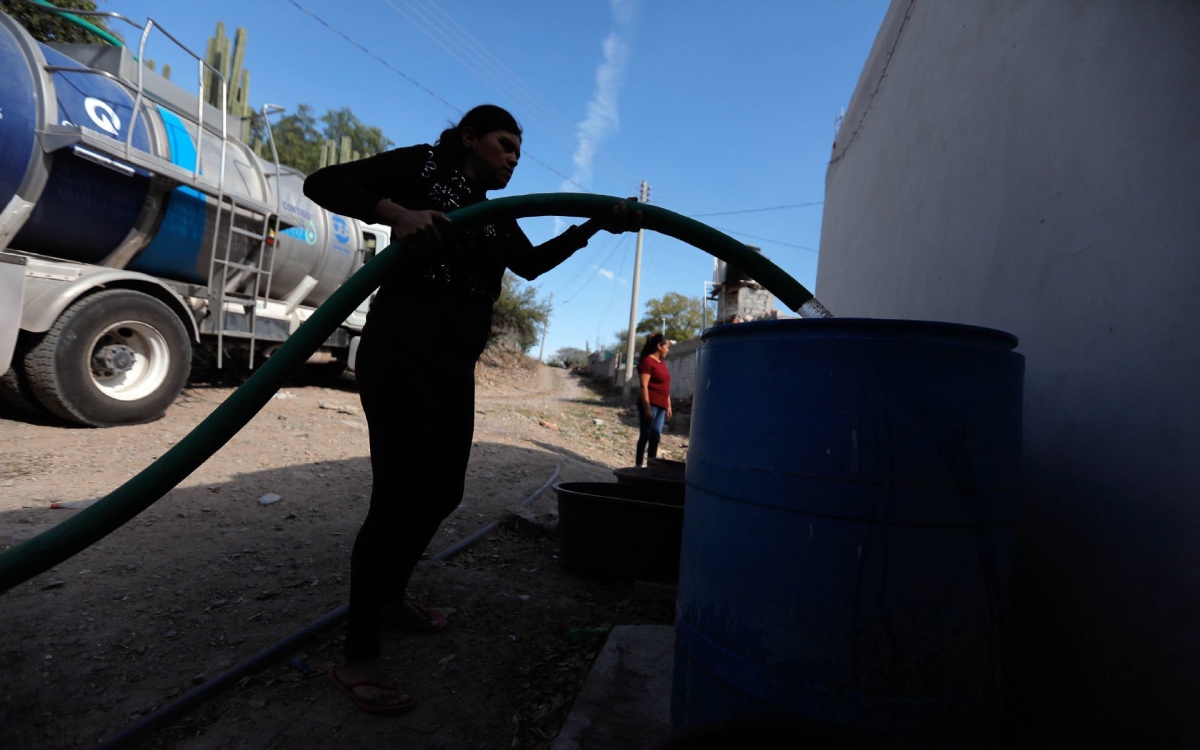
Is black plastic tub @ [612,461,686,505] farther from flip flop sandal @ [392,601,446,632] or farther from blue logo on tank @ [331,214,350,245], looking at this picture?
blue logo on tank @ [331,214,350,245]

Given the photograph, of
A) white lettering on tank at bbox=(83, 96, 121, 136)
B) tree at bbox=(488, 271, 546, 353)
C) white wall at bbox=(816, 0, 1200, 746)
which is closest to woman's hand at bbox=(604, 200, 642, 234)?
white wall at bbox=(816, 0, 1200, 746)

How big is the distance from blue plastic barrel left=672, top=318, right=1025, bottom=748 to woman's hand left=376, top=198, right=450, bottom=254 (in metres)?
0.95

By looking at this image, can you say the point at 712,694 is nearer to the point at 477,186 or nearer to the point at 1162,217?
the point at 1162,217

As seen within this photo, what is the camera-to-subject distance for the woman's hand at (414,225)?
1589mm

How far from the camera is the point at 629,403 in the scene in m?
17.0

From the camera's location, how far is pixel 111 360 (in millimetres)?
4902

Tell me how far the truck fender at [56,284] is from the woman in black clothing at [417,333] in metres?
4.03

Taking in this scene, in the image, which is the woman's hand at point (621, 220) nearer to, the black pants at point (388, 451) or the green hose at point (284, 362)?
the green hose at point (284, 362)

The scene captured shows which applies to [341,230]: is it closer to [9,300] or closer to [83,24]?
[83,24]

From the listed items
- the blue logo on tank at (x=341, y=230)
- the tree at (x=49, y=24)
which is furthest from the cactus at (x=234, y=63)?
the blue logo on tank at (x=341, y=230)

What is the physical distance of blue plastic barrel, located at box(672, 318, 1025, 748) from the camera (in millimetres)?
1043

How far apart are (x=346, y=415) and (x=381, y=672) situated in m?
5.83

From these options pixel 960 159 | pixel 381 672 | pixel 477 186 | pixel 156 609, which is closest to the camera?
pixel 381 672

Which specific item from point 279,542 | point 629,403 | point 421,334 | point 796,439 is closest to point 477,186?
point 421,334
